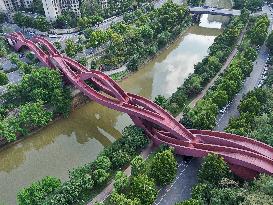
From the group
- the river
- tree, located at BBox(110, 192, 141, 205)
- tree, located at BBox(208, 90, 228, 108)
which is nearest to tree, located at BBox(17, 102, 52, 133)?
the river

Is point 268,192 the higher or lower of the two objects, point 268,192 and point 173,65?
the higher

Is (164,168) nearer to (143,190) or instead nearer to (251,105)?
(143,190)

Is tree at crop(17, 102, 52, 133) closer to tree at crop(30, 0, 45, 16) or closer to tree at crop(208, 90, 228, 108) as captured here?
tree at crop(208, 90, 228, 108)

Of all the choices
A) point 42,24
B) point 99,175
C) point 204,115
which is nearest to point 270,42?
point 204,115

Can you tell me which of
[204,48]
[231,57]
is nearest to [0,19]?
[204,48]

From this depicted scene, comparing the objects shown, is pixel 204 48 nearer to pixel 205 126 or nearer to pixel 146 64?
pixel 146 64

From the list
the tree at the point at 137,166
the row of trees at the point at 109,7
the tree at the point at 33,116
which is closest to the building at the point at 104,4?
the row of trees at the point at 109,7

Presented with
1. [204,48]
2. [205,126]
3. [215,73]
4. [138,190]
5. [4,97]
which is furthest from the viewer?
[204,48]
